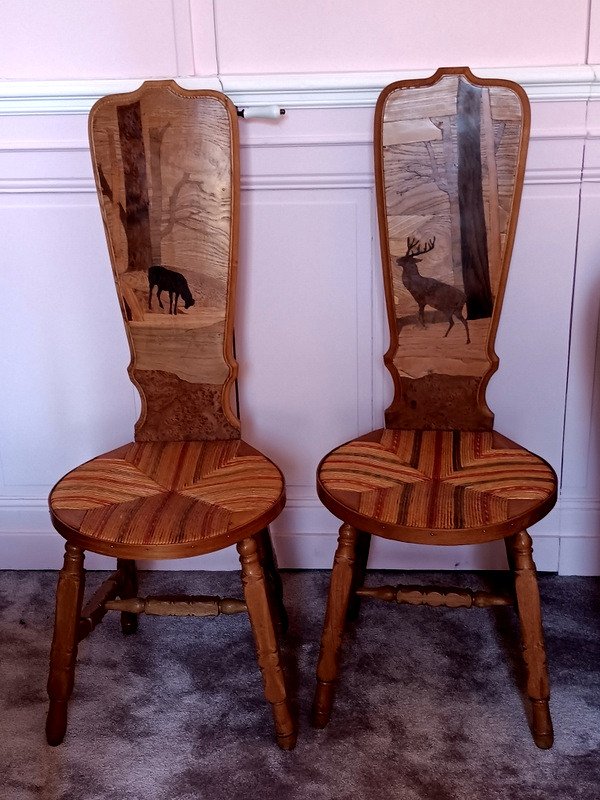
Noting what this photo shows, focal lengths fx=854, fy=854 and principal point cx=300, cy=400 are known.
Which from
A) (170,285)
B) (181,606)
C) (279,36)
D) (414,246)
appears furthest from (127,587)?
(279,36)

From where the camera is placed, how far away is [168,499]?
1.63 meters

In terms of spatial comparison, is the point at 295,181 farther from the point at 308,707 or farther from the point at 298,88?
the point at 308,707

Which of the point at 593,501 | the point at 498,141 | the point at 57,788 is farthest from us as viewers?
the point at 593,501

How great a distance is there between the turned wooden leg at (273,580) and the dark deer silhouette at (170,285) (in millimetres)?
521

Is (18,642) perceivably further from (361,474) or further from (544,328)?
(544,328)

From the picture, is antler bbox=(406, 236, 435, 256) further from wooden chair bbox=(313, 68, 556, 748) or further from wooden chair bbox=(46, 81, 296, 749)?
wooden chair bbox=(46, 81, 296, 749)

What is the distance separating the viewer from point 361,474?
5.50 ft

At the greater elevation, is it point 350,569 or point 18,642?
point 350,569

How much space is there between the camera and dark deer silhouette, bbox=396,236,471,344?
180cm

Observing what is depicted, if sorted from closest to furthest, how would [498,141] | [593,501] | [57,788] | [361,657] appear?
[57,788]
[498,141]
[361,657]
[593,501]

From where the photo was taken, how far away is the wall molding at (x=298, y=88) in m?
1.83

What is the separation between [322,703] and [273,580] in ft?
1.09

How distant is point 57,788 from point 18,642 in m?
0.49

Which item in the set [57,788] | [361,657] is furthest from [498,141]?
[57,788]
